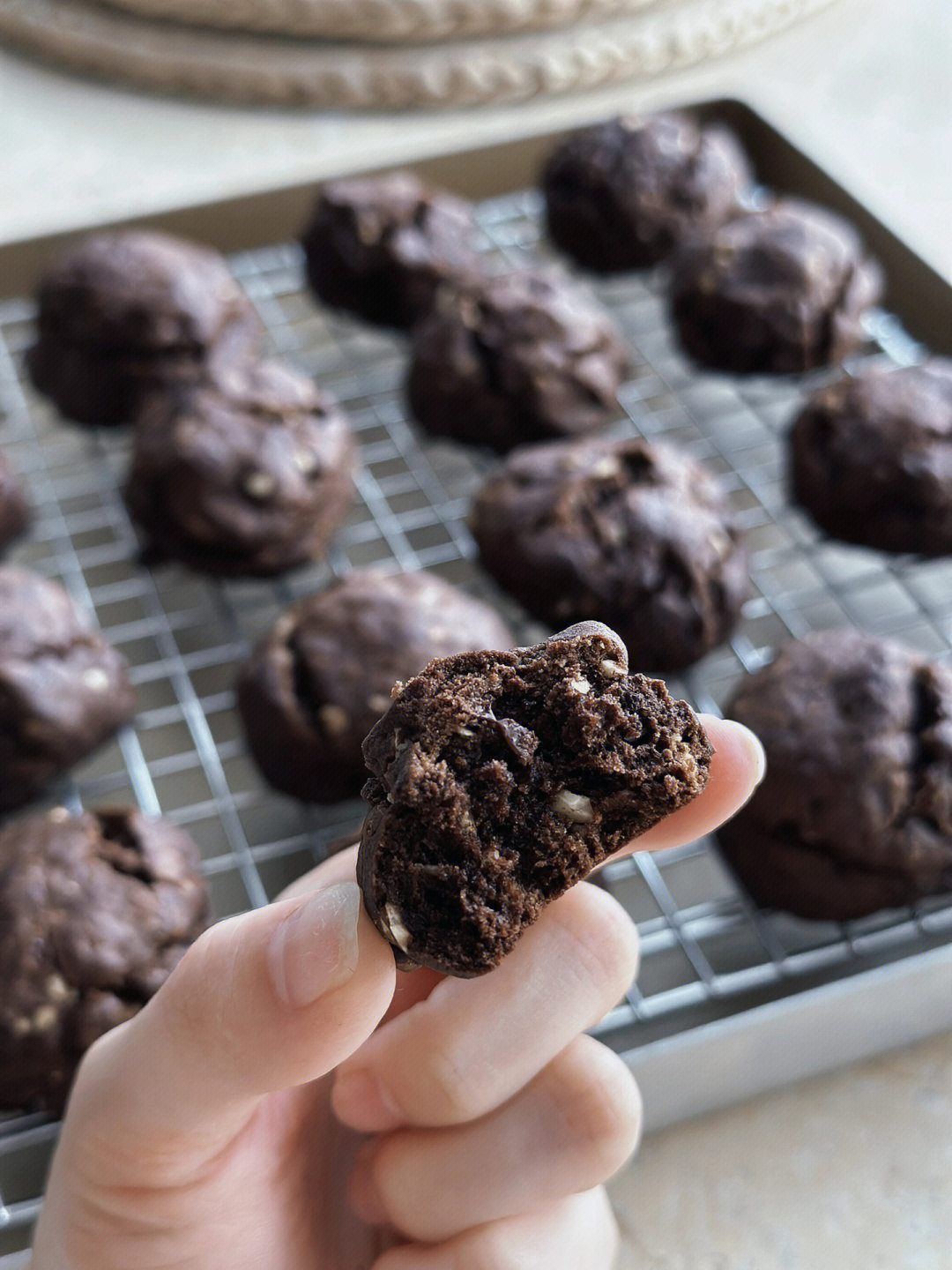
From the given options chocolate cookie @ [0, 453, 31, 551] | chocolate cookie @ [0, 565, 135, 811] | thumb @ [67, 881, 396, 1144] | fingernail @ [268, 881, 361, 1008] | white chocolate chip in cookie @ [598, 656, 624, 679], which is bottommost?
chocolate cookie @ [0, 453, 31, 551]

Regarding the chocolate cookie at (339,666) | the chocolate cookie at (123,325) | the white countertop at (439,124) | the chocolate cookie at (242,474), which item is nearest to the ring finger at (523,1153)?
the chocolate cookie at (339,666)

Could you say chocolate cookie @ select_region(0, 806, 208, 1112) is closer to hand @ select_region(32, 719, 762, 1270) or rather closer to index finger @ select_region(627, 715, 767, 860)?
hand @ select_region(32, 719, 762, 1270)

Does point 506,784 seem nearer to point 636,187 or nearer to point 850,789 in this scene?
point 850,789

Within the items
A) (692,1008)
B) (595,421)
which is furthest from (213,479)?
(692,1008)

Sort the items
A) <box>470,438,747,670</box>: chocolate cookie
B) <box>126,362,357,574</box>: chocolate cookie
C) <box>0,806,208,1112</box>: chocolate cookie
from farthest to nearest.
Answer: <box>126,362,357,574</box>: chocolate cookie, <box>470,438,747,670</box>: chocolate cookie, <box>0,806,208,1112</box>: chocolate cookie

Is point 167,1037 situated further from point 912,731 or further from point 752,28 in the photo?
point 752,28

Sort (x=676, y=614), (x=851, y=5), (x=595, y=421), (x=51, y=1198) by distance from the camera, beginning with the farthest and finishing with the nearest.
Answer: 1. (x=851, y=5)
2. (x=595, y=421)
3. (x=676, y=614)
4. (x=51, y=1198)

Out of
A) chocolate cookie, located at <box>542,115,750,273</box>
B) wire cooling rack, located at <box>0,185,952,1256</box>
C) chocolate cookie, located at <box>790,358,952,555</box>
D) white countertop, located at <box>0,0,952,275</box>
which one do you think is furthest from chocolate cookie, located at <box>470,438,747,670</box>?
white countertop, located at <box>0,0,952,275</box>
